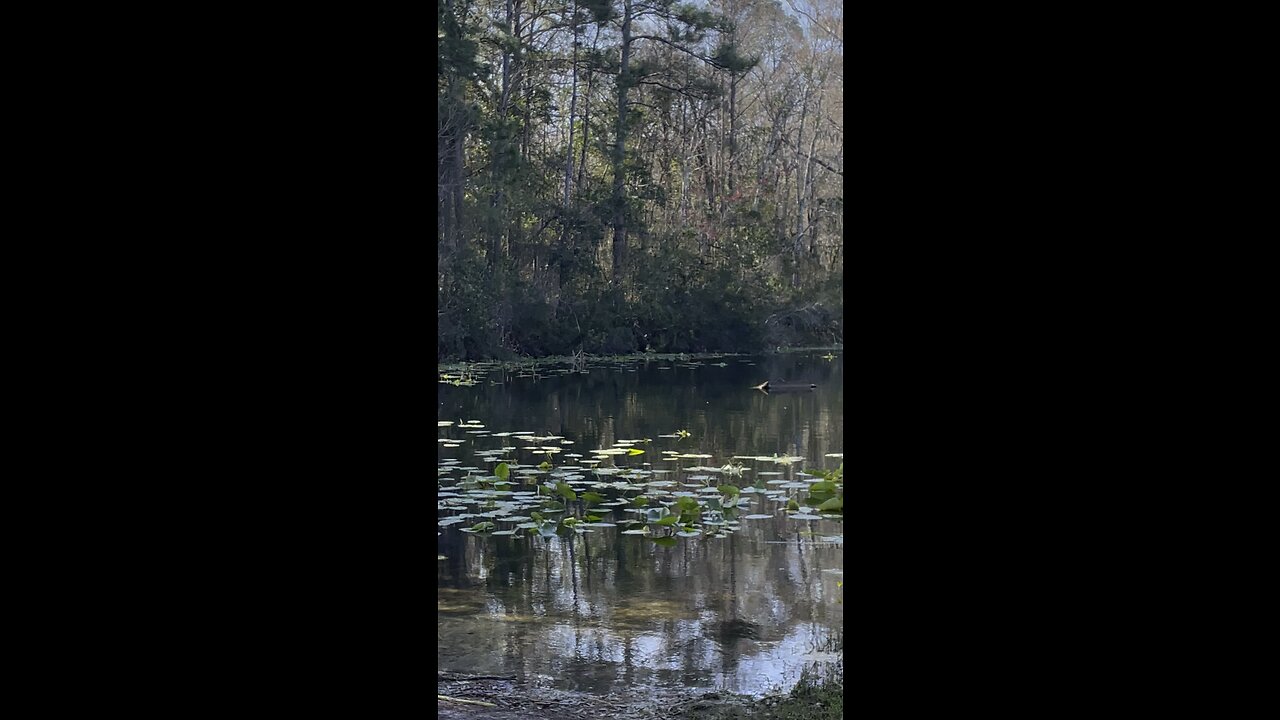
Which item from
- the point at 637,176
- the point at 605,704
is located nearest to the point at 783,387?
the point at 637,176

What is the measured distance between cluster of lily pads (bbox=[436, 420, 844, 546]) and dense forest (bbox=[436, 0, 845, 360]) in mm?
4342

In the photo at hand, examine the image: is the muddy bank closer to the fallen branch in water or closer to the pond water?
the fallen branch in water

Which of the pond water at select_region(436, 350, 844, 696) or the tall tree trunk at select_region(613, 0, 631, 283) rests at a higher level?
the tall tree trunk at select_region(613, 0, 631, 283)

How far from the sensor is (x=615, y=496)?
641 centimetres

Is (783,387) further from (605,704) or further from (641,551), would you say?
(605,704)

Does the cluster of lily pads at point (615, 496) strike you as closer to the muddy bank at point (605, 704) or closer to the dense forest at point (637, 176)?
the muddy bank at point (605, 704)

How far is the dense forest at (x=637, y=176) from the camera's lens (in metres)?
Result: 12.1

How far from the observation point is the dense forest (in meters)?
12.1

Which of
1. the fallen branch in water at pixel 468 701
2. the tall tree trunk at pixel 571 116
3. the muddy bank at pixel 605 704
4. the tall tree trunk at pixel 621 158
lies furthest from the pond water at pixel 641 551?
the tall tree trunk at pixel 571 116

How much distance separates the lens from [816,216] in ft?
46.9

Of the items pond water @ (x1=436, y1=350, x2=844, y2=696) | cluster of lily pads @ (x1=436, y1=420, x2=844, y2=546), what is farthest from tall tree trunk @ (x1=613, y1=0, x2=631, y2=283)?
cluster of lily pads @ (x1=436, y1=420, x2=844, y2=546)

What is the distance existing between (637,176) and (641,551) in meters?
8.09

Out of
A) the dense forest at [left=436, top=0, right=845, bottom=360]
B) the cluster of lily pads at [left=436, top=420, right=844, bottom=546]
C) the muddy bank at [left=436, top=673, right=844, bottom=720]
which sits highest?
the dense forest at [left=436, top=0, right=845, bottom=360]
